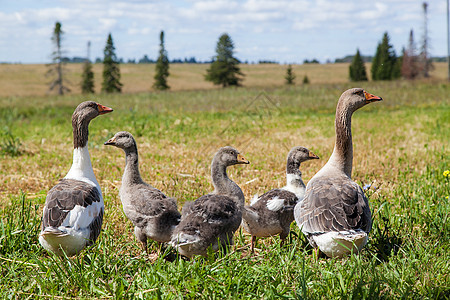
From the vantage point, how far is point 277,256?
4457mm

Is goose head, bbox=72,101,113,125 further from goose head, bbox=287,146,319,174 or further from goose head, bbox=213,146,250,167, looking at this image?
goose head, bbox=287,146,319,174

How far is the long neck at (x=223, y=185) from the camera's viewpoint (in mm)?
5035

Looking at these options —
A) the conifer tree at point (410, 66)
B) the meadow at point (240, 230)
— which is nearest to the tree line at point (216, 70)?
the conifer tree at point (410, 66)

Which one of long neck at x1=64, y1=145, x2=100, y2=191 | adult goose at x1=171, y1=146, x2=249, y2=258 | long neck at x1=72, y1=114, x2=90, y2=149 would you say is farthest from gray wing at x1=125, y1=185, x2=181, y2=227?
long neck at x1=72, y1=114, x2=90, y2=149

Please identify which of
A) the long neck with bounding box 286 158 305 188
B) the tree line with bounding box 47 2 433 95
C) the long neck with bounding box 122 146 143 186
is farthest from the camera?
the tree line with bounding box 47 2 433 95

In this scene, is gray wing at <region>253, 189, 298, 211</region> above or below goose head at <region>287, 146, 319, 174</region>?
below

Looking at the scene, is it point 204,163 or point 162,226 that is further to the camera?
point 204,163

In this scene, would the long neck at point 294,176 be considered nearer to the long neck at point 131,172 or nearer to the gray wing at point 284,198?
the gray wing at point 284,198

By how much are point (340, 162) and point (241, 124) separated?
11262mm

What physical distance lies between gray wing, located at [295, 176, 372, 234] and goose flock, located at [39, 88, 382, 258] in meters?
0.01

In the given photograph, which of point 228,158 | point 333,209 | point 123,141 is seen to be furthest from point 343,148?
point 123,141

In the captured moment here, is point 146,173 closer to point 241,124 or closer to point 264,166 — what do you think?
point 264,166

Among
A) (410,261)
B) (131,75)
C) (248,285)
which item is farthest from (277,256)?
(131,75)

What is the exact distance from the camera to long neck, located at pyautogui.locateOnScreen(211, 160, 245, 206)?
5.04 metres
